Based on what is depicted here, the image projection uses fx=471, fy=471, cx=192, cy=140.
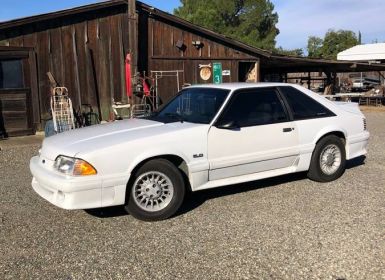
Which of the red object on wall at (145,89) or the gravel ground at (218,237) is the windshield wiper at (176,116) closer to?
the gravel ground at (218,237)

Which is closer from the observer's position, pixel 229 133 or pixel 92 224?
pixel 92 224

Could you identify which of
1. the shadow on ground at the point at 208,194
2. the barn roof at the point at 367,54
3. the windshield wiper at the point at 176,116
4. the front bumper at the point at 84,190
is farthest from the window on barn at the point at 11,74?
the barn roof at the point at 367,54

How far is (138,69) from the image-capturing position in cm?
1353

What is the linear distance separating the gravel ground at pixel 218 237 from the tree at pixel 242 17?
32162 millimetres

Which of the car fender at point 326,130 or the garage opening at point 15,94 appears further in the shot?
the garage opening at point 15,94

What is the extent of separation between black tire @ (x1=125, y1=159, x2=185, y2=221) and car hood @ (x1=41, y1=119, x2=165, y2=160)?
38cm

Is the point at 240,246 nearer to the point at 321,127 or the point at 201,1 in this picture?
the point at 321,127

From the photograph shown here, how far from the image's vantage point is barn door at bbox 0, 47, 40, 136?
11898 mm

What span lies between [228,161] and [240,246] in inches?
57.6

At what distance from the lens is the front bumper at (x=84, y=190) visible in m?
4.76

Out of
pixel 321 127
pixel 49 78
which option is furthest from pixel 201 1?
pixel 321 127

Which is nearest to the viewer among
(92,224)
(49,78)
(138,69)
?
(92,224)

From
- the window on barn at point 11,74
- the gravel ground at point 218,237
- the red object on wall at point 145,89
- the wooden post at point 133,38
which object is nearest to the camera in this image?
the gravel ground at point 218,237

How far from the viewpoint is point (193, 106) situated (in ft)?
20.2
